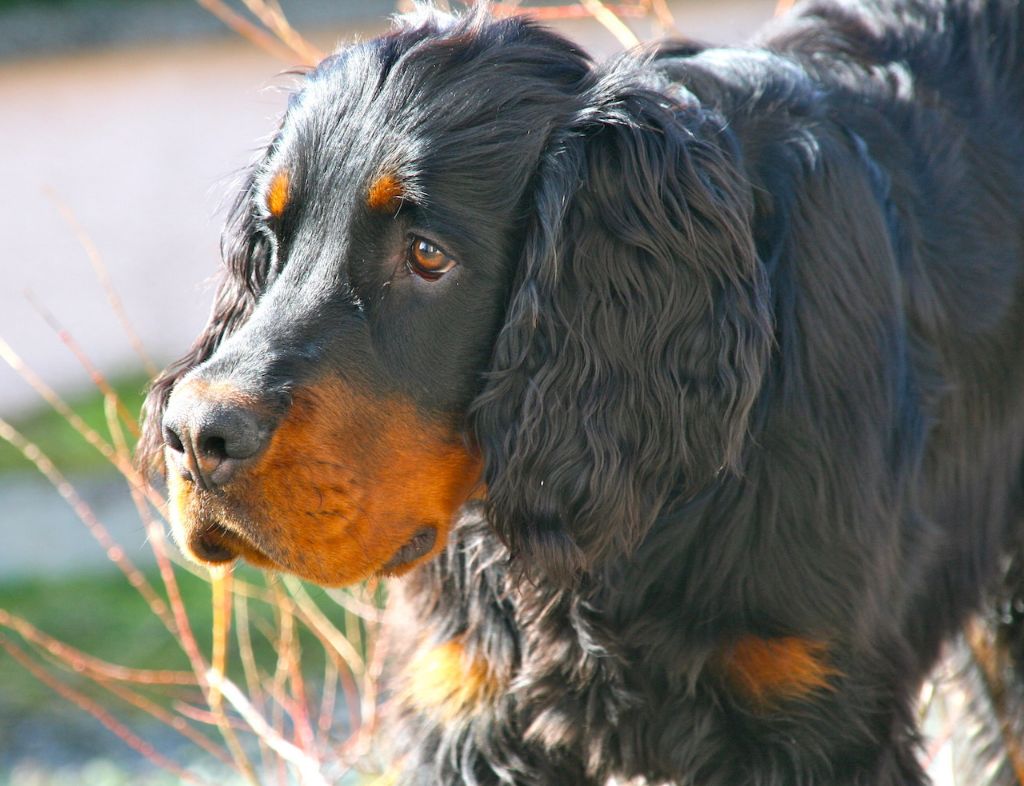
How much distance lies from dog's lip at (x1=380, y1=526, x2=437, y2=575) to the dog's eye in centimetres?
44

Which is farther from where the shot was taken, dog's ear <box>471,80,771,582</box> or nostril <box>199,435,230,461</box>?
dog's ear <box>471,80,771,582</box>

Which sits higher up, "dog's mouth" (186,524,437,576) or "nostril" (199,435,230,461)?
"nostril" (199,435,230,461)

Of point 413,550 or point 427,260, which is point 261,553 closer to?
point 413,550

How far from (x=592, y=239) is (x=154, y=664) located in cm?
493

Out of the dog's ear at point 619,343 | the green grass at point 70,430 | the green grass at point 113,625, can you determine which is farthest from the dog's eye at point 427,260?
the green grass at point 70,430

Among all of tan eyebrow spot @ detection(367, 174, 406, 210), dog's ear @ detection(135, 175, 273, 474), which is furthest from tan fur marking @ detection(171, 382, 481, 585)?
dog's ear @ detection(135, 175, 273, 474)

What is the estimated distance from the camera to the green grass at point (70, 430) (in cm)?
880

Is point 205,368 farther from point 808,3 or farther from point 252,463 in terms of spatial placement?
point 808,3

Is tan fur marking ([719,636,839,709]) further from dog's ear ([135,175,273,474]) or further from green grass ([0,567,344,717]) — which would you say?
green grass ([0,567,344,717])

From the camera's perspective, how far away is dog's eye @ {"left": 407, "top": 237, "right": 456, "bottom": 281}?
234 centimetres

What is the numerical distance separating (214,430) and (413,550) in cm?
44

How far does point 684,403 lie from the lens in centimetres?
Result: 241

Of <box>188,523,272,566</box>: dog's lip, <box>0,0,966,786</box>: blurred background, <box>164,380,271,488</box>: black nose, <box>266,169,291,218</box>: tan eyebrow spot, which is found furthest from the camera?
<box>0,0,966,786</box>: blurred background

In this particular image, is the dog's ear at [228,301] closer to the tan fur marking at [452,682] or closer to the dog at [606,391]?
the dog at [606,391]
